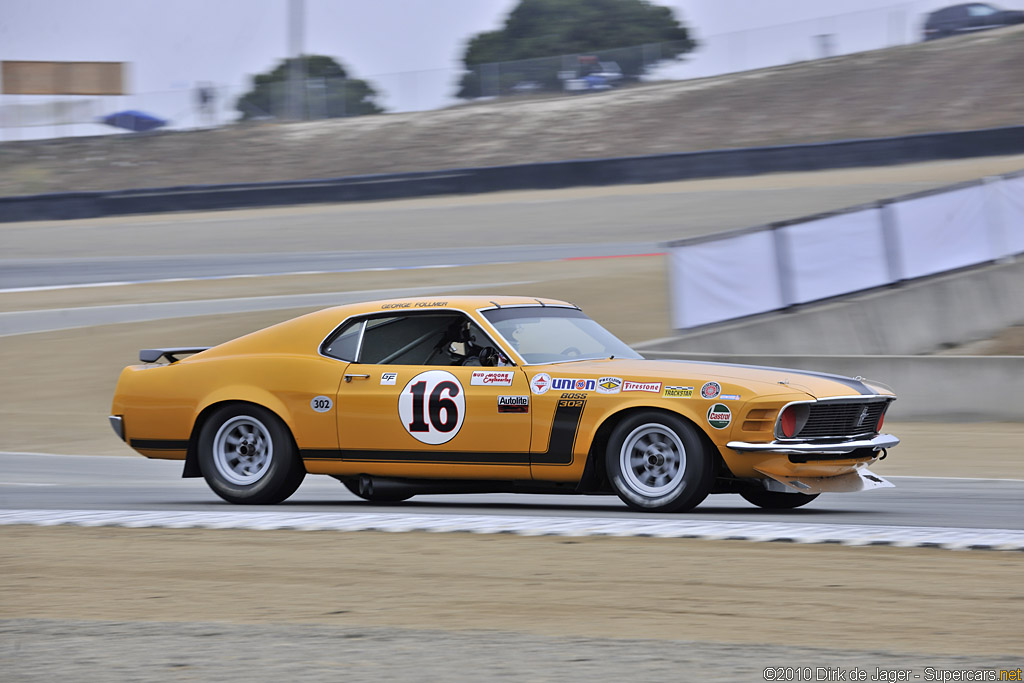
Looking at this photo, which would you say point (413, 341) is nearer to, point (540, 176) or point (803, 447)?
point (803, 447)

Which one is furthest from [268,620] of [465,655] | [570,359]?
[570,359]

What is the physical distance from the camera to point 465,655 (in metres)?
4.44

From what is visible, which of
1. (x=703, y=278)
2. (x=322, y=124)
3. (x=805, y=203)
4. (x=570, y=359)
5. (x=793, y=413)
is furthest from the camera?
(x=322, y=124)

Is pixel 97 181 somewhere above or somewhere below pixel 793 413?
above

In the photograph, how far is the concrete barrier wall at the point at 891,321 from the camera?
15.6 metres

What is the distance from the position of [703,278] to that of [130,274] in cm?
1387

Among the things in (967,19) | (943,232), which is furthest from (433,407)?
(967,19)

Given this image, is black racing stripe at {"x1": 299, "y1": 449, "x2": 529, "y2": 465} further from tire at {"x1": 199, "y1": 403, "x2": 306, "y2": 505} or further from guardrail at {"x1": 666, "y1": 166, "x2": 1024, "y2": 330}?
guardrail at {"x1": 666, "y1": 166, "x2": 1024, "y2": 330}

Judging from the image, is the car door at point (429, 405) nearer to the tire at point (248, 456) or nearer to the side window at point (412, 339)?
the side window at point (412, 339)

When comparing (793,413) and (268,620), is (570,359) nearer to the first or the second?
(793,413)

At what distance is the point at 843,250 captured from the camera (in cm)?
1597

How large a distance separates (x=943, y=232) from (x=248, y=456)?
11.0 meters

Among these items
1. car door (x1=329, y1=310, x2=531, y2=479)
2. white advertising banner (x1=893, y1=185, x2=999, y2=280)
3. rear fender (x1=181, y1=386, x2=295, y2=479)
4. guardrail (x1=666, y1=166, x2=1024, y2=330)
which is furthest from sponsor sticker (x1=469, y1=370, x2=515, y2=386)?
white advertising banner (x1=893, y1=185, x2=999, y2=280)

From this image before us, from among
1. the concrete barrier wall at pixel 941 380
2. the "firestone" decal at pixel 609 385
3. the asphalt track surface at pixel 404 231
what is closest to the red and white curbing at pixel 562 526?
the "firestone" decal at pixel 609 385
